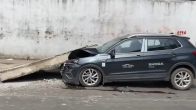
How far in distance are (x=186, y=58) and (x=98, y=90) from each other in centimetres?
267

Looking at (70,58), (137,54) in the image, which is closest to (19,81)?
(70,58)

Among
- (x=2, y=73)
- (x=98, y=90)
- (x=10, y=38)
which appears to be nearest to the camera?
(x=98, y=90)

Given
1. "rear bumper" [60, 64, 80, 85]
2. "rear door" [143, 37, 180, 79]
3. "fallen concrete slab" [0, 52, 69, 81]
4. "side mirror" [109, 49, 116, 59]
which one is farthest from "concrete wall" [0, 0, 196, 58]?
"side mirror" [109, 49, 116, 59]

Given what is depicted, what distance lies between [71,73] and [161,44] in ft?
8.91

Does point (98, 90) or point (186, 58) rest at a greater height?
point (186, 58)

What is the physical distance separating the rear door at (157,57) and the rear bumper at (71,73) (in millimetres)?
1945

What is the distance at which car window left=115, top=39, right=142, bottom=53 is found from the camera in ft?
46.7

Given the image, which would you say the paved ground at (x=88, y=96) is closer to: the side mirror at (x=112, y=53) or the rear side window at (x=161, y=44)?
the side mirror at (x=112, y=53)

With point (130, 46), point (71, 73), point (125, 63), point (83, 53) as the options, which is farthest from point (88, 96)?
point (130, 46)

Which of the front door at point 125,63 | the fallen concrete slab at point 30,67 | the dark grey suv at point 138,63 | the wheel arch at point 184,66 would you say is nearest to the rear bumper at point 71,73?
the dark grey suv at point 138,63

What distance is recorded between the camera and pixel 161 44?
14414mm

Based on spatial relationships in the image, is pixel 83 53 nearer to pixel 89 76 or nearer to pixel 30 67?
pixel 89 76

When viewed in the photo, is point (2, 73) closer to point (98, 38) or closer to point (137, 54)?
point (137, 54)

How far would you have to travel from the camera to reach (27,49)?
19516mm
